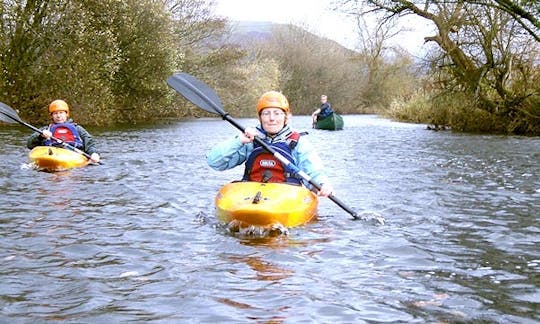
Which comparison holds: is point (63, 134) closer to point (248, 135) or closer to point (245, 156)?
point (245, 156)

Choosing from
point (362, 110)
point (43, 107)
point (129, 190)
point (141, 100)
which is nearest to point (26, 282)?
point (129, 190)

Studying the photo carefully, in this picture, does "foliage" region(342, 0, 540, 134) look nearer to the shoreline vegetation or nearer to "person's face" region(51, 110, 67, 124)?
the shoreline vegetation

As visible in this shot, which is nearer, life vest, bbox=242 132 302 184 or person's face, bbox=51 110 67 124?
life vest, bbox=242 132 302 184

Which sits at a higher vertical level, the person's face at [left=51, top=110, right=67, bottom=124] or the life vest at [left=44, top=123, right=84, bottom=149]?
the person's face at [left=51, top=110, right=67, bottom=124]

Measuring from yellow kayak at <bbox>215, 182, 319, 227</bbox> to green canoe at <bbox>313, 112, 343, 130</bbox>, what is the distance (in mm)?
19377

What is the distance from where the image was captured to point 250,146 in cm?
671

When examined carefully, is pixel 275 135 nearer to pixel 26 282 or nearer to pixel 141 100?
pixel 26 282

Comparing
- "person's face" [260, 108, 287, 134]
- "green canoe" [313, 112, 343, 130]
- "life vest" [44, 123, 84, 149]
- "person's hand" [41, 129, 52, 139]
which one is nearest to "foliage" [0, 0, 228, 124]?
"green canoe" [313, 112, 343, 130]

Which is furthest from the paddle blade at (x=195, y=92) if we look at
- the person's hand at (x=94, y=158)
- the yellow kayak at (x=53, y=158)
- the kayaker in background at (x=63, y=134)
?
the kayaker in background at (x=63, y=134)

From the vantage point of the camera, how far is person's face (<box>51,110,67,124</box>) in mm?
10801

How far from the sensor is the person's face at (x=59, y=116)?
1080cm

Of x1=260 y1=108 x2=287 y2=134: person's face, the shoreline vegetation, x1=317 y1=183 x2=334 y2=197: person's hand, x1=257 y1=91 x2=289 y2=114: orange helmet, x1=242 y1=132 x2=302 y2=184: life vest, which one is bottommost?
x1=317 y1=183 x2=334 y2=197: person's hand

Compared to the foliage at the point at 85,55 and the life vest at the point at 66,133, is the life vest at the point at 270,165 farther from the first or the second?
the foliage at the point at 85,55

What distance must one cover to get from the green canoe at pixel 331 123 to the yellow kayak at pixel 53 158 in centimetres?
1623
